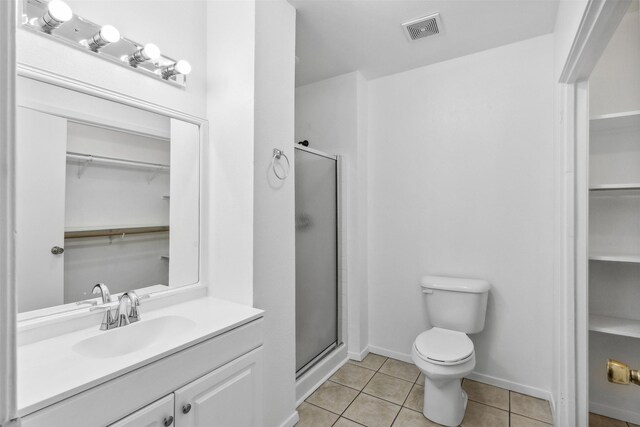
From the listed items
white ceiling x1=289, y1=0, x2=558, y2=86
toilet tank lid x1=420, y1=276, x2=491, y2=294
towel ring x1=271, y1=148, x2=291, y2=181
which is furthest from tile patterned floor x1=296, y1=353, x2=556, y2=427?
white ceiling x1=289, y1=0, x2=558, y2=86

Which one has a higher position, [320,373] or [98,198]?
[98,198]

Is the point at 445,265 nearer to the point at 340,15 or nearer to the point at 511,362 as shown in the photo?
the point at 511,362

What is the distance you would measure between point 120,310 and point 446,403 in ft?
5.88

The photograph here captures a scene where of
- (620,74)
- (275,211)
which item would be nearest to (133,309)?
(275,211)

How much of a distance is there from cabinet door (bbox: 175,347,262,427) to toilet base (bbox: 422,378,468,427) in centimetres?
103

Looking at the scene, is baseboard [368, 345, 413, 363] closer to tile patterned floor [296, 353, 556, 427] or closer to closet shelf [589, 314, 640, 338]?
tile patterned floor [296, 353, 556, 427]

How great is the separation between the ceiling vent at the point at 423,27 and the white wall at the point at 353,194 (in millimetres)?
609

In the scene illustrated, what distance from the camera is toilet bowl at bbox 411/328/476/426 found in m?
1.80

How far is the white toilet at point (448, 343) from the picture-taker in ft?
5.97

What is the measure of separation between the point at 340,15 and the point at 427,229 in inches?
63.8

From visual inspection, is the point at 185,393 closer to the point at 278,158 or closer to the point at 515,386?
the point at 278,158

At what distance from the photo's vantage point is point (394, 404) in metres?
2.06

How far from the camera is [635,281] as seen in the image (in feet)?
6.03

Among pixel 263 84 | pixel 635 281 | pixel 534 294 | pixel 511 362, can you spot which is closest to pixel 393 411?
pixel 511 362
